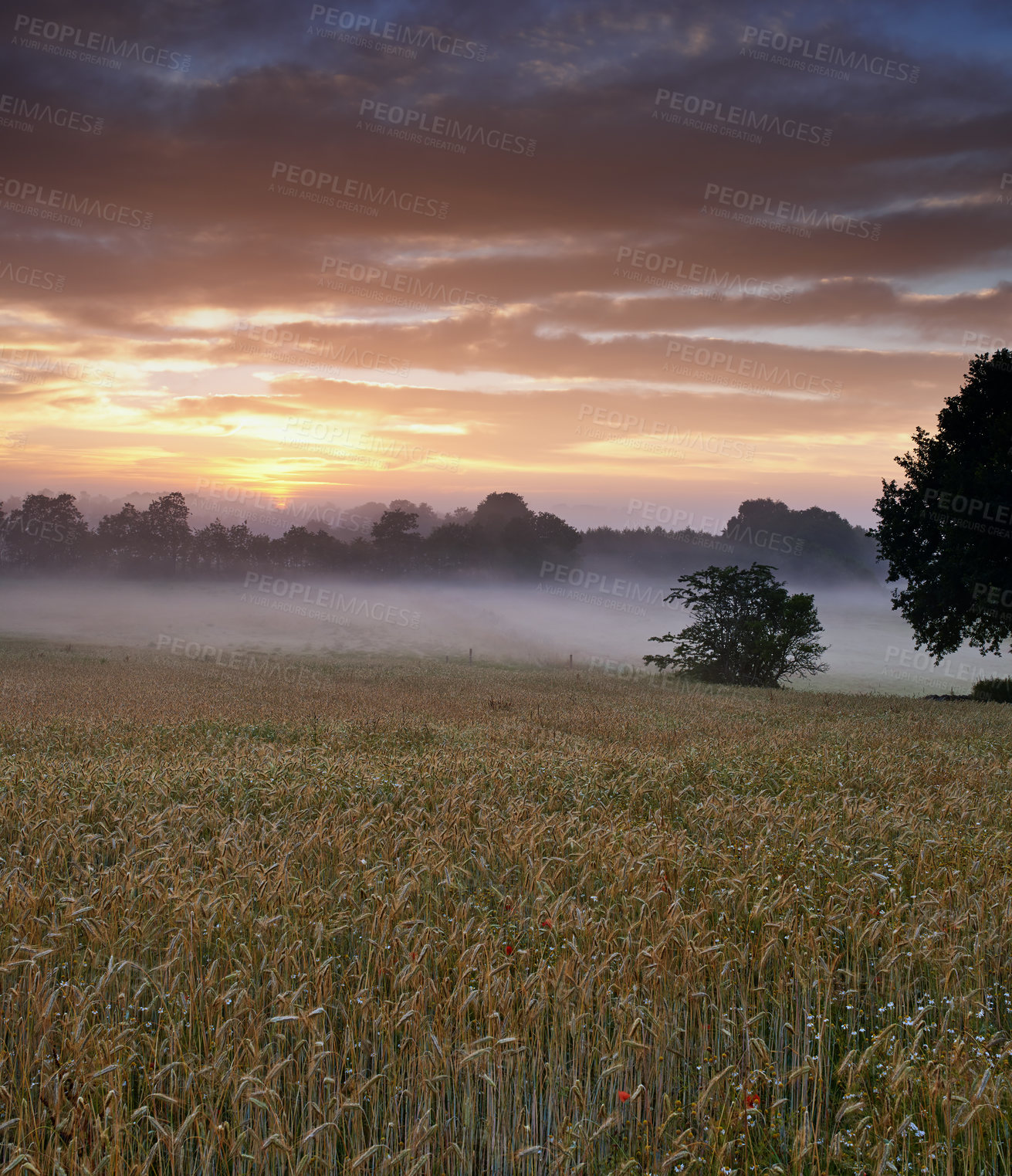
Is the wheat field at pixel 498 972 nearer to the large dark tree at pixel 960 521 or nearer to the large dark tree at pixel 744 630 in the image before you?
the large dark tree at pixel 960 521

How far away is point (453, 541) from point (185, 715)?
318ft

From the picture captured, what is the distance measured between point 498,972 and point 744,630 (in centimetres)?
4040

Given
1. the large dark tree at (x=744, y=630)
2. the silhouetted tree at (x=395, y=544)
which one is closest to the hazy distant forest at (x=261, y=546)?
the silhouetted tree at (x=395, y=544)

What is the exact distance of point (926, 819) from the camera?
30.2 ft

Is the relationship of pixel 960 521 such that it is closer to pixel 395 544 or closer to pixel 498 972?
pixel 498 972

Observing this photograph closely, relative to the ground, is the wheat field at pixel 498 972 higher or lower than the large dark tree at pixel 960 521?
lower

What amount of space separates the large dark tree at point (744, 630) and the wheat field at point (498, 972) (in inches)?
1243

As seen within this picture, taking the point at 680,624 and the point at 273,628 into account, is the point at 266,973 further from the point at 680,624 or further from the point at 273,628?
the point at 680,624

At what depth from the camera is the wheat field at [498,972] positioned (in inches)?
154

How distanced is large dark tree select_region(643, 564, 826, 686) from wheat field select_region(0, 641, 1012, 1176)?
31581 millimetres

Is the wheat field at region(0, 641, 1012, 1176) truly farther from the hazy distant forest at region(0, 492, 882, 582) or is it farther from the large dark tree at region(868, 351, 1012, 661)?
the hazy distant forest at region(0, 492, 882, 582)

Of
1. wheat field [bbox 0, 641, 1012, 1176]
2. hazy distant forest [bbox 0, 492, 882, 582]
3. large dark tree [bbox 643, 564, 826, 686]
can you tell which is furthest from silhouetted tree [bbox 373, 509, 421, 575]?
wheat field [bbox 0, 641, 1012, 1176]

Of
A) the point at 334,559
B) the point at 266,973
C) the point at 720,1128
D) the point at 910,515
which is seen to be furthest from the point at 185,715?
the point at 334,559

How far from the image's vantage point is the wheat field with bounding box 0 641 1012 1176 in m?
3.91
